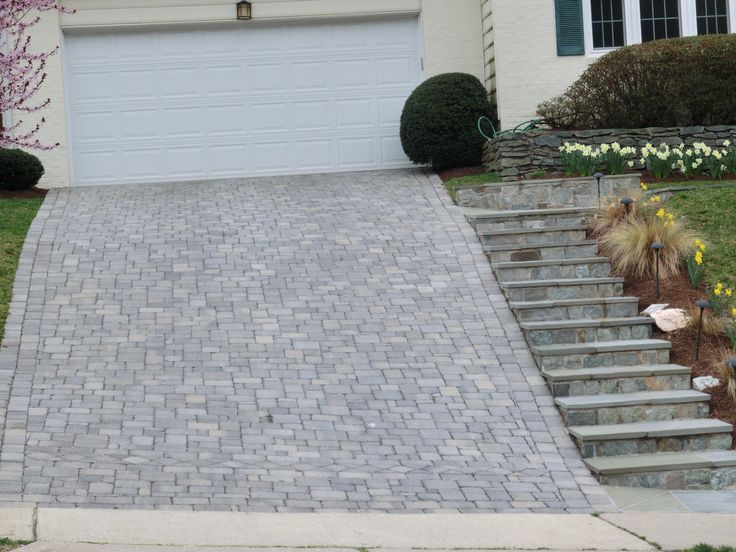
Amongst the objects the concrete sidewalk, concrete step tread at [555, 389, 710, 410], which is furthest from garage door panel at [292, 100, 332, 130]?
the concrete sidewalk

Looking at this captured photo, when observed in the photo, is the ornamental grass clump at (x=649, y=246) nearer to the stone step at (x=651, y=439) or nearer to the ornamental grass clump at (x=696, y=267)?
the ornamental grass clump at (x=696, y=267)

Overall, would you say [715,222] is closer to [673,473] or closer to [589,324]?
[589,324]

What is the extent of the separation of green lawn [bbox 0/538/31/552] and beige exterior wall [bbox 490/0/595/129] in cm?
1209

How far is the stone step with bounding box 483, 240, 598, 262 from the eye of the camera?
12086 millimetres

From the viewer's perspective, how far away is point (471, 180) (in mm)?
15734

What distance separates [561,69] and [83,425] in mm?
10795

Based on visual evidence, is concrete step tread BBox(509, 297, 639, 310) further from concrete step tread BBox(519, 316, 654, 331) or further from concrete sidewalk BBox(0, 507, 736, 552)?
concrete sidewalk BBox(0, 507, 736, 552)

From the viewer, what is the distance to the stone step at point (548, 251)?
1209cm

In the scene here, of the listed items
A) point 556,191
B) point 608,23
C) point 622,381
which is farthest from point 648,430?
point 608,23

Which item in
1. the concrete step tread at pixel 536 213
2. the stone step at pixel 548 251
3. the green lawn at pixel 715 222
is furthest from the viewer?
the concrete step tread at pixel 536 213

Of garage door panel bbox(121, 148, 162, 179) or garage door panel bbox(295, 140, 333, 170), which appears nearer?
garage door panel bbox(121, 148, 162, 179)

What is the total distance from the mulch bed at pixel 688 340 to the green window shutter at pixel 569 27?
659cm

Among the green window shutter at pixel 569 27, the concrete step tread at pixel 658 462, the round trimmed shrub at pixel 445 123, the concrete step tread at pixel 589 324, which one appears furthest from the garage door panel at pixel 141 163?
the concrete step tread at pixel 658 462

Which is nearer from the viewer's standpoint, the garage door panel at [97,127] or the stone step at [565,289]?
the stone step at [565,289]
